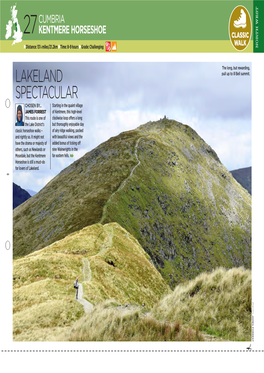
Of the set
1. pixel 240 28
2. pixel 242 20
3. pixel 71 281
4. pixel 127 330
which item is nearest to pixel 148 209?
pixel 71 281

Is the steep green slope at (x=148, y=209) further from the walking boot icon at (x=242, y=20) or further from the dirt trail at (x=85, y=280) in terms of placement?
the walking boot icon at (x=242, y=20)

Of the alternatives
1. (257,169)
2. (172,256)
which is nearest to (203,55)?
(257,169)

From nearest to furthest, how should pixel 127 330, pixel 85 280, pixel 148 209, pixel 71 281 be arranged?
pixel 127 330, pixel 71 281, pixel 85 280, pixel 148 209

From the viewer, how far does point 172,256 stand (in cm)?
12550

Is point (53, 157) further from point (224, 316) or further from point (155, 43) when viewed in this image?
point (224, 316)

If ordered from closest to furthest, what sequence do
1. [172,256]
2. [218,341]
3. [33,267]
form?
[218,341] < [33,267] < [172,256]

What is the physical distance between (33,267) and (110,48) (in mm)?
21101

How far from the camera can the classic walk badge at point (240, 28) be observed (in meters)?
13.1

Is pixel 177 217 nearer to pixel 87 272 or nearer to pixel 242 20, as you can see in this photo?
pixel 87 272

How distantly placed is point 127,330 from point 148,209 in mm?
108813

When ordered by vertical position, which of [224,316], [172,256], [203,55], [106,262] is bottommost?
[172,256]

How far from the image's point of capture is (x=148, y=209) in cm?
11950

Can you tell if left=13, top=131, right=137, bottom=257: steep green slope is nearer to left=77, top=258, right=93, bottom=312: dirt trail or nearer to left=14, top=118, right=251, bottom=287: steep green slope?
left=14, top=118, right=251, bottom=287: steep green slope

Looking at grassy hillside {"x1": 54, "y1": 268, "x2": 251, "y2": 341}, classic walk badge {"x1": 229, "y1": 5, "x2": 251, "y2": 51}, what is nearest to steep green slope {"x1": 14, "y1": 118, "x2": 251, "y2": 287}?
grassy hillside {"x1": 54, "y1": 268, "x2": 251, "y2": 341}
